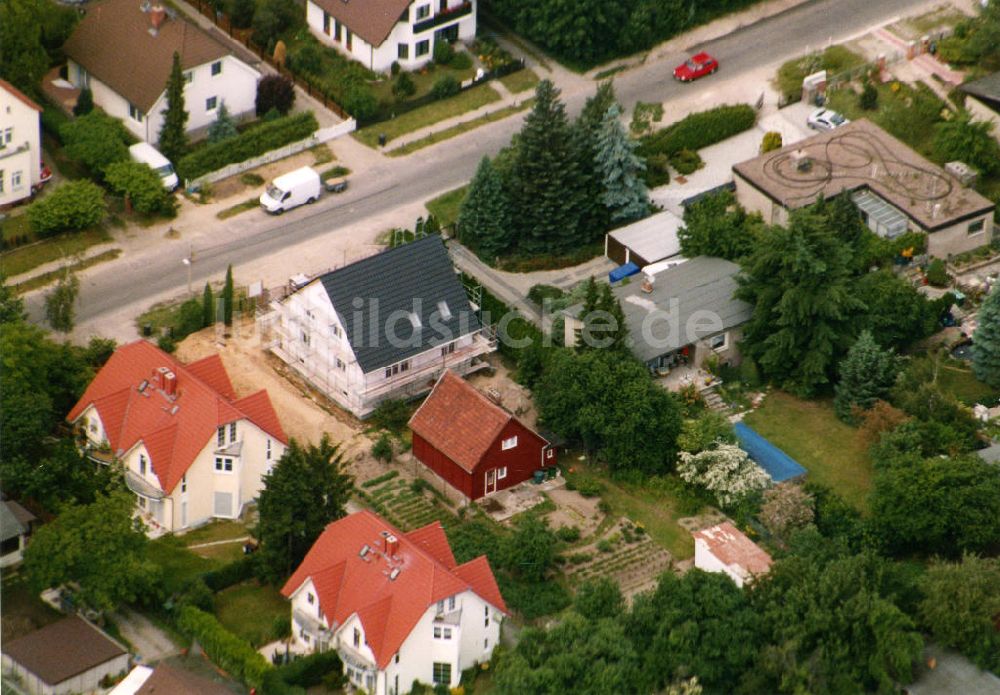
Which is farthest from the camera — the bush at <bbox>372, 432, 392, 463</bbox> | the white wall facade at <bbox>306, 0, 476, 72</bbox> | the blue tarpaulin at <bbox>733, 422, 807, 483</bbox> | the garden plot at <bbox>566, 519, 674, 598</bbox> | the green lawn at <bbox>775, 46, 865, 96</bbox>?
the white wall facade at <bbox>306, 0, 476, 72</bbox>

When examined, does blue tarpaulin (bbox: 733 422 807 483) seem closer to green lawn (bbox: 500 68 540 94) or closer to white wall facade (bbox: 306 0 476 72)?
green lawn (bbox: 500 68 540 94)

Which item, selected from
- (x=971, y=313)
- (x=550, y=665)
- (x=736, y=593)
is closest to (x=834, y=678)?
(x=736, y=593)

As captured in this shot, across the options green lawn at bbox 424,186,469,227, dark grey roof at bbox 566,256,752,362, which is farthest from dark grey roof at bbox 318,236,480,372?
green lawn at bbox 424,186,469,227

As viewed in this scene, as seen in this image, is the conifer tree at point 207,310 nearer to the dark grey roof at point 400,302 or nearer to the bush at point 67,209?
the dark grey roof at point 400,302

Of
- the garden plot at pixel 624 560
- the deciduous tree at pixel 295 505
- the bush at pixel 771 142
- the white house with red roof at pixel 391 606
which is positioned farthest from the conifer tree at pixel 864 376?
the deciduous tree at pixel 295 505

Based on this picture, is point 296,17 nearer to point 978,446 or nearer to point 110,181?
point 110,181

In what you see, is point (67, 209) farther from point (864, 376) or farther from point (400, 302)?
point (864, 376)

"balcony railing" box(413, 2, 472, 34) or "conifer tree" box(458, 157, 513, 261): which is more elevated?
"balcony railing" box(413, 2, 472, 34)
